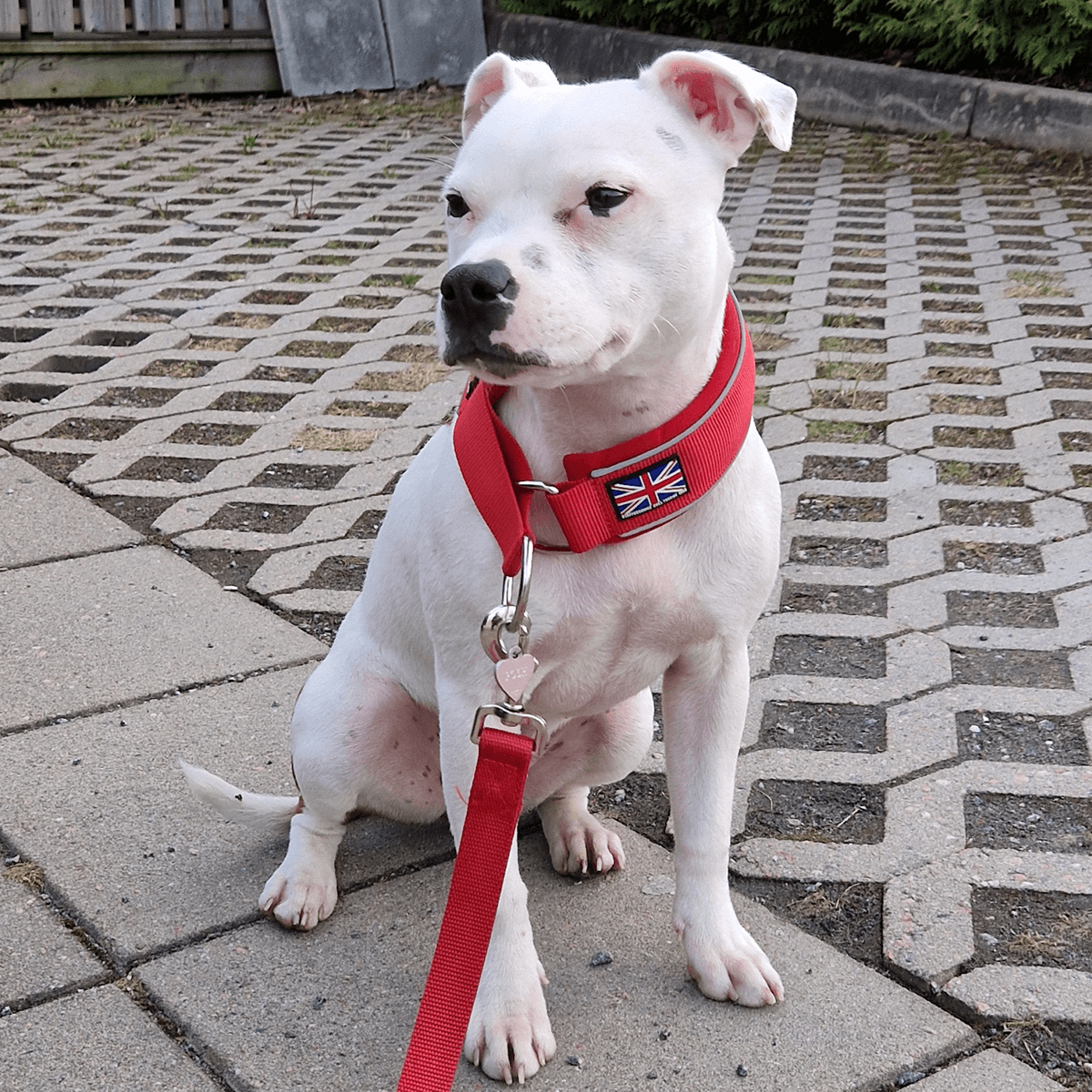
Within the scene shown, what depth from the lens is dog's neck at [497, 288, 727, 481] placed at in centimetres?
207

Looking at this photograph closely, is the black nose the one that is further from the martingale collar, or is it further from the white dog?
the martingale collar

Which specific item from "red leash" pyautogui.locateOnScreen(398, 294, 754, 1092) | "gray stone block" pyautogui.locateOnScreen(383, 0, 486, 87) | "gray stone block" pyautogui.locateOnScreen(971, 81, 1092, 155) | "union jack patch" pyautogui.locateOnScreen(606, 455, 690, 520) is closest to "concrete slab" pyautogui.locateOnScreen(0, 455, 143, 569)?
"red leash" pyautogui.locateOnScreen(398, 294, 754, 1092)

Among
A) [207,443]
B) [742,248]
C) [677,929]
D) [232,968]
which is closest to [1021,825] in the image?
[677,929]

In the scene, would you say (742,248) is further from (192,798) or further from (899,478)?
(192,798)

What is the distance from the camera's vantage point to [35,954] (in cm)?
230

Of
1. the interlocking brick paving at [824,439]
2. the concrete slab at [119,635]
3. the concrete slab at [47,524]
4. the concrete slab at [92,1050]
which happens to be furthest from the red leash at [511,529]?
the concrete slab at [47,524]

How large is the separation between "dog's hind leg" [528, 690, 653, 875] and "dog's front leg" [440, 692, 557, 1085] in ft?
1.01

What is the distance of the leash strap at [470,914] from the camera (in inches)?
73.7

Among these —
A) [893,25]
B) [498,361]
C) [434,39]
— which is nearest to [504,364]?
[498,361]

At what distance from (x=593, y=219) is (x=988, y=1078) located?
4.44 feet

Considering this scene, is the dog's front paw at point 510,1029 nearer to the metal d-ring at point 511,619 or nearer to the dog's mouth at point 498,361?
the metal d-ring at point 511,619

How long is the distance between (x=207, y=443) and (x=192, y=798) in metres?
2.15

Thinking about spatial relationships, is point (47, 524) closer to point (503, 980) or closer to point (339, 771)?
point (339, 771)

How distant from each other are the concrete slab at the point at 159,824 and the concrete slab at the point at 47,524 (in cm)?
91
